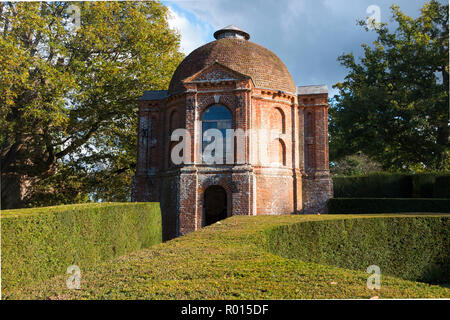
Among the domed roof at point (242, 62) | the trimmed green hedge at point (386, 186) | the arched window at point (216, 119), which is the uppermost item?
the domed roof at point (242, 62)

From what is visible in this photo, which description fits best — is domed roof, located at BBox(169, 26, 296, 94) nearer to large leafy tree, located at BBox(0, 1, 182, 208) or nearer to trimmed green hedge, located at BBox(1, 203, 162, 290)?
large leafy tree, located at BBox(0, 1, 182, 208)

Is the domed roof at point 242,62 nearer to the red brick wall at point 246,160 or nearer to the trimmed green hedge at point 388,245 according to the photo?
the red brick wall at point 246,160

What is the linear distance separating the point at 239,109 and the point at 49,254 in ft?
39.6

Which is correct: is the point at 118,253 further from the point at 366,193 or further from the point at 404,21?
the point at 404,21

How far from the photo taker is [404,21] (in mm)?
26188

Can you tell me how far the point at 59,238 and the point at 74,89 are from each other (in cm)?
1394

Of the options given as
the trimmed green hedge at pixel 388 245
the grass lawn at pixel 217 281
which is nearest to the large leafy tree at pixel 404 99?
the trimmed green hedge at pixel 388 245

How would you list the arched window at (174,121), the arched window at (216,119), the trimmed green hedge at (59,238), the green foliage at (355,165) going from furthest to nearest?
the green foliage at (355,165) < the arched window at (174,121) < the arched window at (216,119) < the trimmed green hedge at (59,238)

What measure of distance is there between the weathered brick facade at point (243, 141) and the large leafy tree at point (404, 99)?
→ 5.72 meters

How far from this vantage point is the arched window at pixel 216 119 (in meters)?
18.7

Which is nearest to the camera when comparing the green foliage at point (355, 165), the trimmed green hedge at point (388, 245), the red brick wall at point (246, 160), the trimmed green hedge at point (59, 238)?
the trimmed green hedge at point (59, 238)

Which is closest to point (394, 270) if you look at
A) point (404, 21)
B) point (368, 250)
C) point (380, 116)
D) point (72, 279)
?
point (368, 250)

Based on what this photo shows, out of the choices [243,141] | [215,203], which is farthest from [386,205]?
[215,203]

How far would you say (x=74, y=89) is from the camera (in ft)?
67.0
